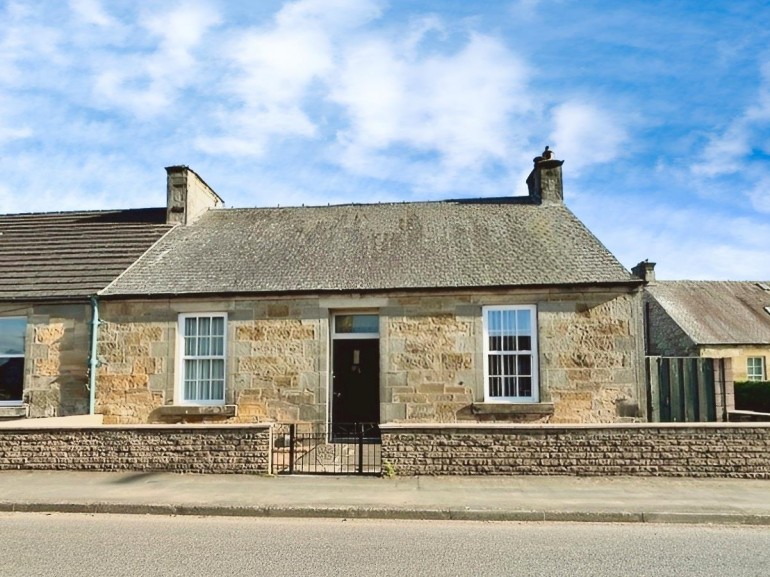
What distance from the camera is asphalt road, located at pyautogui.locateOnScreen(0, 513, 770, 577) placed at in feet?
20.5

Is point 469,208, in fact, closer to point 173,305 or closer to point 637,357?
point 637,357

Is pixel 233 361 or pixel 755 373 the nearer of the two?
pixel 233 361

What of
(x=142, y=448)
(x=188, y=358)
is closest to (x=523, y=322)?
(x=188, y=358)

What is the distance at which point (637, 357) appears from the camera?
13.3 meters

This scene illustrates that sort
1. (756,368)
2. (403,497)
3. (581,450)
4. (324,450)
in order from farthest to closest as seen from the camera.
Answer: (756,368) → (324,450) → (581,450) → (403,497)

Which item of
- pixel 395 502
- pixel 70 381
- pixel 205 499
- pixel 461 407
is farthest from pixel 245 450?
pixel 70 381

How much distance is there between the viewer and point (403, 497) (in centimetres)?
910

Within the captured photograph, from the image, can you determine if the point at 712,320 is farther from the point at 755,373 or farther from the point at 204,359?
the point at 204,359

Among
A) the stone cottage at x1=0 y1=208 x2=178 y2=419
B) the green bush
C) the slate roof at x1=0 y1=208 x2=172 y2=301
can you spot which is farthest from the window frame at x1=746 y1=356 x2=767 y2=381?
the stone cottage at x1=0 y1=208 x2=178 y2=419

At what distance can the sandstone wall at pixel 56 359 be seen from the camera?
1414 cm

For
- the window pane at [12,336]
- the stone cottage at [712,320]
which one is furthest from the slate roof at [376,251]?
the stone cottage at [712,320]

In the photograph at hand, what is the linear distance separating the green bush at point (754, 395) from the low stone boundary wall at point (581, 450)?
664 inches

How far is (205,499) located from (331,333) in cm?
572

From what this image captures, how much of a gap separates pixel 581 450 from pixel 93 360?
33.9 feet
